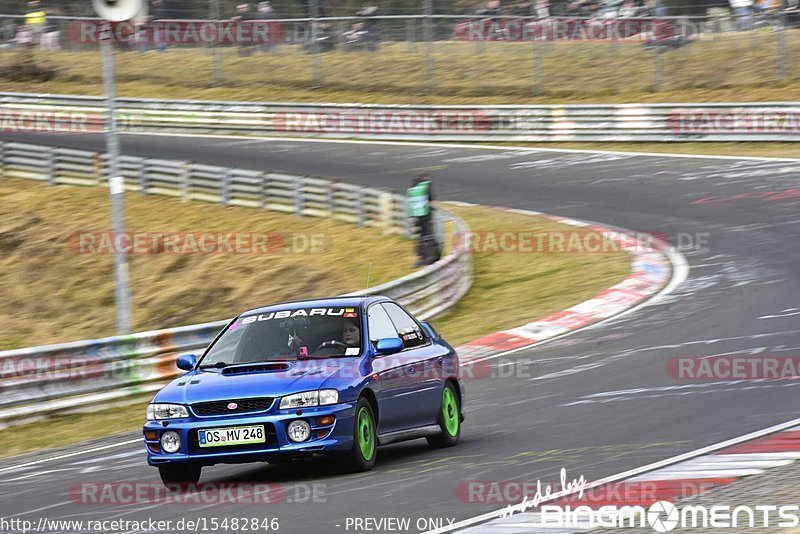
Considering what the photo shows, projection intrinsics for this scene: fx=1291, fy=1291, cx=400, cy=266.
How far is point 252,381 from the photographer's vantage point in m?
8.56

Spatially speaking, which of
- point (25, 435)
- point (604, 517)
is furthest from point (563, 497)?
point (25, 435)

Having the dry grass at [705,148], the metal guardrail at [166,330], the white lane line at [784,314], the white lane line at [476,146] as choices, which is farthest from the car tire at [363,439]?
the dry grass at [705,148]

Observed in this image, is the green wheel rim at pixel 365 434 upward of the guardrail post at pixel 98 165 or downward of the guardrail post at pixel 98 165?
upward

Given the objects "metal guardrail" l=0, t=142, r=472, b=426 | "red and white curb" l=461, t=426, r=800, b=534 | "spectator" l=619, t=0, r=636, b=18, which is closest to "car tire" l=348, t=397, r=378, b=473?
"red and white curb" l=461, t=426, r=800, b=534

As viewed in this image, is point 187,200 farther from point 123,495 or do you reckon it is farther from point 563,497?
point 563,497

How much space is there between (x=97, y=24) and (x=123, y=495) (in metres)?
33.0

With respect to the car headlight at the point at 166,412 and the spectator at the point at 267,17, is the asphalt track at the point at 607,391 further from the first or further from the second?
the spectator at the point at 267,17

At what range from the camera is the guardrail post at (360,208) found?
81.4ft

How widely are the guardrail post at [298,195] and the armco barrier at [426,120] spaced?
8.84 meters

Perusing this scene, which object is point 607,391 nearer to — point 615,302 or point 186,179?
point 615,302

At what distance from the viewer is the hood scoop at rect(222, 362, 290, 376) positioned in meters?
8.78

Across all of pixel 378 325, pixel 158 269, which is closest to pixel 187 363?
pixel 378 325

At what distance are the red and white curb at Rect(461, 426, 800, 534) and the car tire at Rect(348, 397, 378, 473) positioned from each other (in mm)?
1753

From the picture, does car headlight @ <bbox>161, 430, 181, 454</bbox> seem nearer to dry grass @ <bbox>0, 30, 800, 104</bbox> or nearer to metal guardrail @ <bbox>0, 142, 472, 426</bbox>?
metal guardrail @ <bbox>0, 142, 472, 426</bbox>
